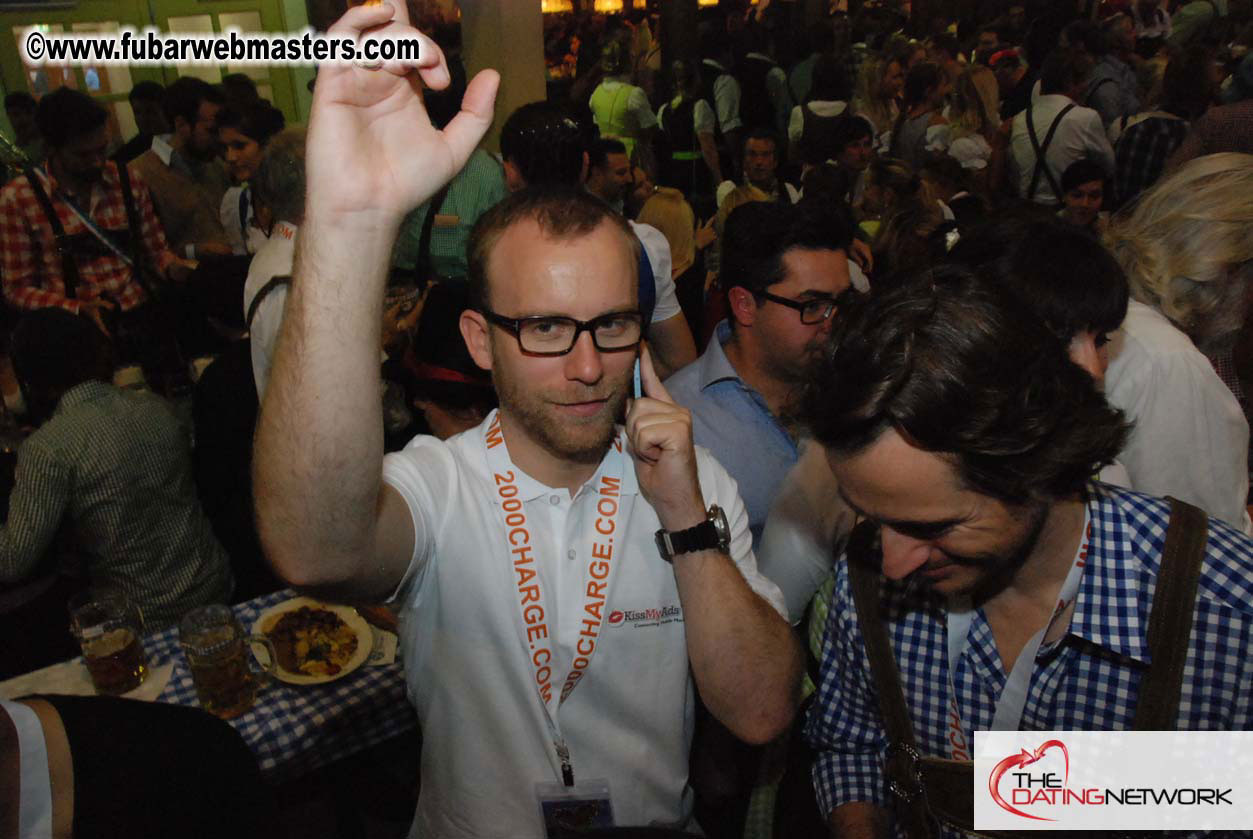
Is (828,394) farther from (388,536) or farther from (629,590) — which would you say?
(388,536)

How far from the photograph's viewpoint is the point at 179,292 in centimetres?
489

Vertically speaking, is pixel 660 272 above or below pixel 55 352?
above

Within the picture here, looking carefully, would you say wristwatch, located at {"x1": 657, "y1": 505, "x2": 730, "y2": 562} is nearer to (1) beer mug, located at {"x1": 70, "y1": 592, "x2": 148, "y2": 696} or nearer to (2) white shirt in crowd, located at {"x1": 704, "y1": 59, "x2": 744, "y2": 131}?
(1) beer mug, located at {"x1": 70, "y1": 592, "x2": 148, "y2": 696}

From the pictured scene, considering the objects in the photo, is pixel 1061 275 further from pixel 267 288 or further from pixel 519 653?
pixel 267 288

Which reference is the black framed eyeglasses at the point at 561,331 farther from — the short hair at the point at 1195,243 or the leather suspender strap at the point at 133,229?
the leather suspender strap at the point at 133,229

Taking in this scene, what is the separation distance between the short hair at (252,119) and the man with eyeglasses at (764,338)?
371cm

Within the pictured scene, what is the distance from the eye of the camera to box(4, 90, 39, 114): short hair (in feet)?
21.7

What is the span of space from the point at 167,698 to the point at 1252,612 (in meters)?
2.39

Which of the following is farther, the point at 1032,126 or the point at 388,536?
the point at 1032,126

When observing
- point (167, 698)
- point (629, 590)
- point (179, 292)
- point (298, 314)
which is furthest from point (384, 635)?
point (179, 292)

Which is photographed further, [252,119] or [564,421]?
[252,119]

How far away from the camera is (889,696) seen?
154 cm

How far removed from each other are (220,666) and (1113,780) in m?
1.99

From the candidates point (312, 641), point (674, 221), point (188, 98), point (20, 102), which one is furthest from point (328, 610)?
point (20, 102)
